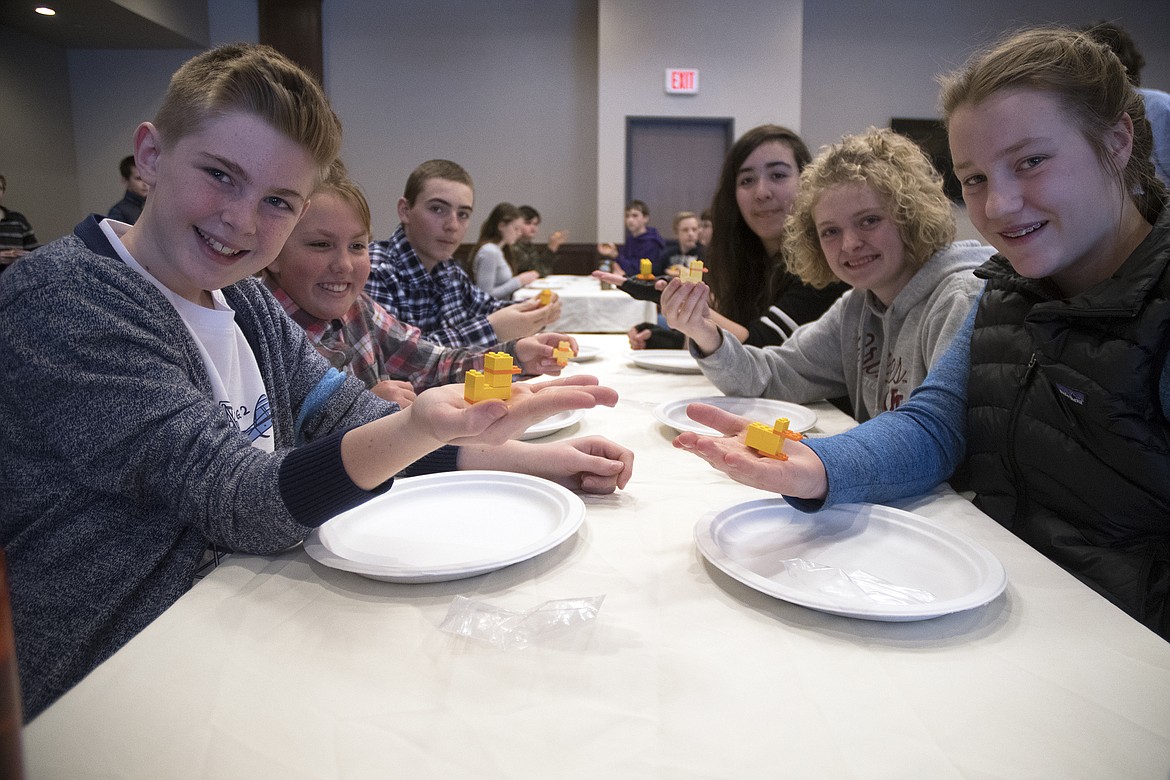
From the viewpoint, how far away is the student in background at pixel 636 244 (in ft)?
25.7

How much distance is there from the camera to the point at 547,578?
858 mm

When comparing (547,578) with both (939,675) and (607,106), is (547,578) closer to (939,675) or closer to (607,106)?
(939,675)

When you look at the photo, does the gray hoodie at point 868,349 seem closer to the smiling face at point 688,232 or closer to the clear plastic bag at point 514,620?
the clear plastic bag at point 514,620

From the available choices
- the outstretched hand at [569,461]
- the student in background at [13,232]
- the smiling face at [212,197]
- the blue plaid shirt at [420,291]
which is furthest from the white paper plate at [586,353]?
the student in background at [13,232]

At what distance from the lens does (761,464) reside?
38.2 inches

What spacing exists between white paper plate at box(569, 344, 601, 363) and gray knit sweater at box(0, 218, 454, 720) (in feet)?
5.08

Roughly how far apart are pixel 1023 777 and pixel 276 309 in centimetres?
124

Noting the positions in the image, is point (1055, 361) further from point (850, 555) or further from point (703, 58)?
point (703, 58)

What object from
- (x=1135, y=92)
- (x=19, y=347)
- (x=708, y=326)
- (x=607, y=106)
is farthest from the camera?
(x=607, y=106)

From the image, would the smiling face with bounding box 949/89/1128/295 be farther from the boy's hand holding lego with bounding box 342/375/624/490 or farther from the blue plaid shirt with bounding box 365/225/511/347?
the blue plaid shirt with bounding box 365/225/511/347

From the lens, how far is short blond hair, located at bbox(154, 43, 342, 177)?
1.00 metres

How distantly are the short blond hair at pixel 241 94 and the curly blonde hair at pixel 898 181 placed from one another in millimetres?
1276

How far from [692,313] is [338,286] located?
2.95ft

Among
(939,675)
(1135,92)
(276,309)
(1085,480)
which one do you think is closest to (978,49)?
(1135,92)
